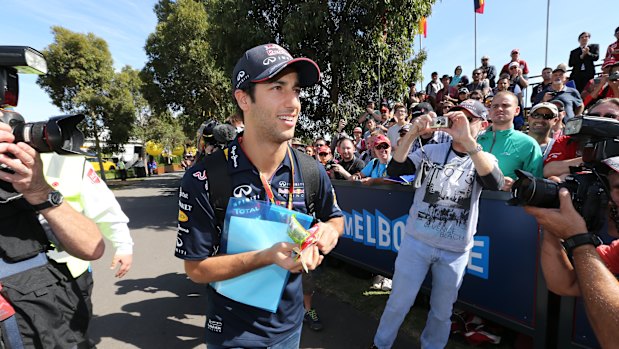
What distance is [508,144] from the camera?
9.78 feet

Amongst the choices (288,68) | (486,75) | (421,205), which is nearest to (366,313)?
(421,205)

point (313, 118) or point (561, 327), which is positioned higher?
point (313, 118)

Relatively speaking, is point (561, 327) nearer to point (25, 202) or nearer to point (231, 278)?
point (231, 278)

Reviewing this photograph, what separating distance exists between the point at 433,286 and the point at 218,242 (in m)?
A: 2.12

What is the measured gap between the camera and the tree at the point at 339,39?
29.8ft

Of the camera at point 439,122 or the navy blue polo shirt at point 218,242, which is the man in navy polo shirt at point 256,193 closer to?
the navy blue polo shirt at point 218,242

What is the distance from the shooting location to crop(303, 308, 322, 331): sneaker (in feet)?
11.8

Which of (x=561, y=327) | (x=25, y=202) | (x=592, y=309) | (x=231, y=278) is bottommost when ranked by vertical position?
(x=561, y=327)

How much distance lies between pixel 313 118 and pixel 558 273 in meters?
10.6

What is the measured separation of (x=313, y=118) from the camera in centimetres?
1184

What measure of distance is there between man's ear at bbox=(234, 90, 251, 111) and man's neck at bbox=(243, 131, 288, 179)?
15cm

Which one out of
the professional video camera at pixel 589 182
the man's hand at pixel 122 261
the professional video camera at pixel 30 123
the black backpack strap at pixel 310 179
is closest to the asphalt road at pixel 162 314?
the man's hand at pixel 122 261

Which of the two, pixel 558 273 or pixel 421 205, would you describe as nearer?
pixel 558 273

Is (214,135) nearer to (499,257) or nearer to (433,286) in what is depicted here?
(433,286)
